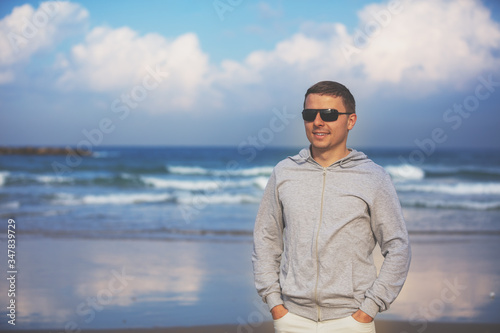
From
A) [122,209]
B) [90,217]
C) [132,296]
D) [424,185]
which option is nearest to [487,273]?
[132,296]

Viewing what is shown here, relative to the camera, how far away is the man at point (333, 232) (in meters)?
2.21

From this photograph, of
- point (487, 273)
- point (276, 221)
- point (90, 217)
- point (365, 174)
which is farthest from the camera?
point (90, 217)

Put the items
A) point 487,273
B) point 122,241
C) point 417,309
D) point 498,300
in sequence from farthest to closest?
point 122,241
point 487,273
point 498,300
point 417,309

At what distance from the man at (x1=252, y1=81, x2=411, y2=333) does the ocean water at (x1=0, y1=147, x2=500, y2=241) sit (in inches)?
285

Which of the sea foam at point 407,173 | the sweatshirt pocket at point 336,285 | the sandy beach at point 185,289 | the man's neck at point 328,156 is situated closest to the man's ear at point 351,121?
the man's neck at point 328,156

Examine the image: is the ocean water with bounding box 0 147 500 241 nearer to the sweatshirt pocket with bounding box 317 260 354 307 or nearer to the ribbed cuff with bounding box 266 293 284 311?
the ribbed cuff with bounding box 266 293 284 311

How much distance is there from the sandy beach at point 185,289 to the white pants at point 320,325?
2.66 meters

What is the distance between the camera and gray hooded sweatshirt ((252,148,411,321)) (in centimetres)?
221

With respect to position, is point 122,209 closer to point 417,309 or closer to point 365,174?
point 417,309

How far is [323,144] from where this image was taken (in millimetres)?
2363

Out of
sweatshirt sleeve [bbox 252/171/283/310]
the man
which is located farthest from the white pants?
sweatshirt sleeve [bbox 252/171/283/310]

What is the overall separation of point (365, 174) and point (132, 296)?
166 inches

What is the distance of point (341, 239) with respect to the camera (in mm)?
2217

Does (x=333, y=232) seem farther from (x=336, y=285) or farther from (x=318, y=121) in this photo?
(x=318, y=121)
